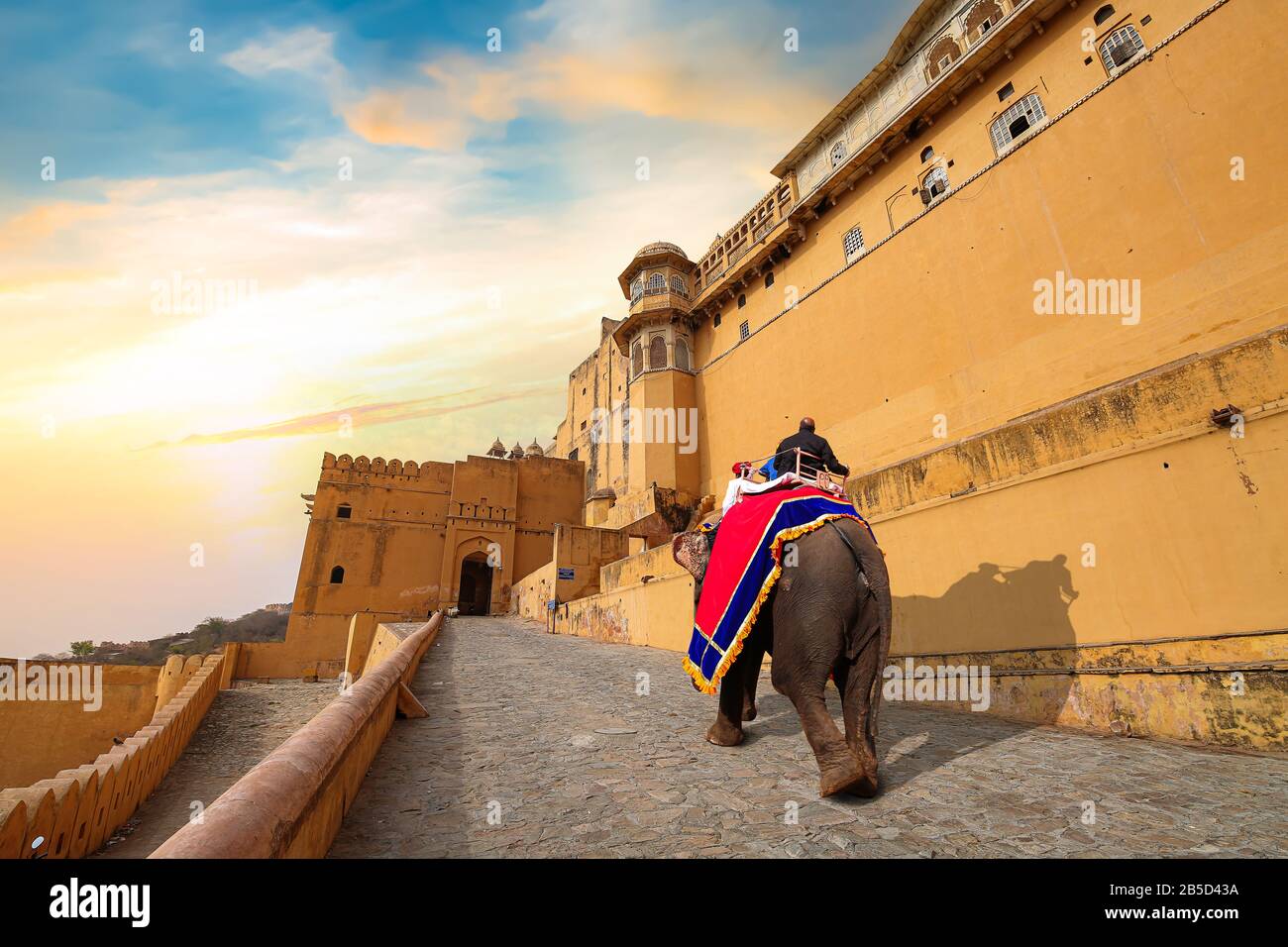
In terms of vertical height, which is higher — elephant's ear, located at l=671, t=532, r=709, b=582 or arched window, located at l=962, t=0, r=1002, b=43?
arched window, located at l=962, t=0, r=1002, b=43

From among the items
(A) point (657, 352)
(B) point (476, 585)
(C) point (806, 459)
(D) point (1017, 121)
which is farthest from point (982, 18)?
(B) point (476, 585)

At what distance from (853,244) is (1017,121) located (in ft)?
17.3

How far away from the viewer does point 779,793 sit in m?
3.28

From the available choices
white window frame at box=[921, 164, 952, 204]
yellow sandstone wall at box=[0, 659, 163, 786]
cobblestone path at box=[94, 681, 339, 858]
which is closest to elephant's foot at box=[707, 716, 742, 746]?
cobblestone path at box=[94, 681, 339, 858]

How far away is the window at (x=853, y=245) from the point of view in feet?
60.5

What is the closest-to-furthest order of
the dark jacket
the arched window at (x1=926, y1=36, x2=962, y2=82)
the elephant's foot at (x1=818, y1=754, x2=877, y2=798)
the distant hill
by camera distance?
1. the elephant's foot at (x1=818, y1=754, x2=877, y2=798)
2. the dark jacket
3. the arched window at (x1=926, y1=36, x2=962, y2=82)
4. the distant hill

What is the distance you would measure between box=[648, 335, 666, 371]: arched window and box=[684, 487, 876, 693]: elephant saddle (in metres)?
23.0

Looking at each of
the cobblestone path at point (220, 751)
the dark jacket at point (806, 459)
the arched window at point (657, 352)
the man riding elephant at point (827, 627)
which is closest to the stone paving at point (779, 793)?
the man riding elephant at point (827, 627)

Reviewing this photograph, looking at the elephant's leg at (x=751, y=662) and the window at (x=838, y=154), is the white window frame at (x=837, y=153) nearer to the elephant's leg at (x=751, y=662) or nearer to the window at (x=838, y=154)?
the window at (x=838, y=154)

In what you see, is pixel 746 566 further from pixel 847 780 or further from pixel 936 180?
pixel 936 180

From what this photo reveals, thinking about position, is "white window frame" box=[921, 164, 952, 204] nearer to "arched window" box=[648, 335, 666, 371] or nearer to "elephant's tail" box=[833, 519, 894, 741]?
"arched window" box=[648, 335, 666, 371]

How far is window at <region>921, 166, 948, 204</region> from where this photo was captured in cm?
1598

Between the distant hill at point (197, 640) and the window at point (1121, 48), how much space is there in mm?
43809
